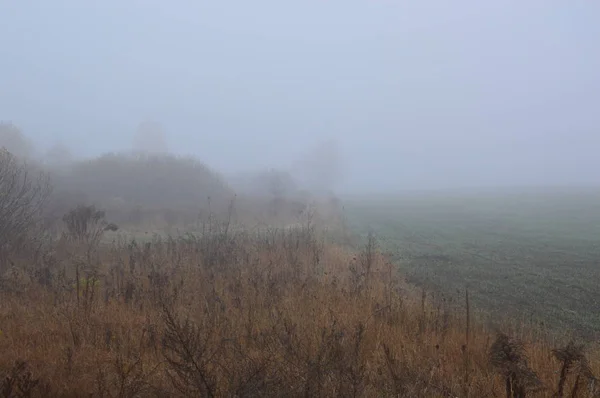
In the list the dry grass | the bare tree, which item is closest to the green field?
the dry grass

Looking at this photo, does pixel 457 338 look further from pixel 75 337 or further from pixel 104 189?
pixel 104 189

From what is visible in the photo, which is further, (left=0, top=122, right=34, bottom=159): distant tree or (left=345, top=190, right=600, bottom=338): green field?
(left=0, top=122, right=34, bottom=159): distant tree

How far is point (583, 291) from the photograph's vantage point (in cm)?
1221

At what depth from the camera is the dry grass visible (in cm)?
398

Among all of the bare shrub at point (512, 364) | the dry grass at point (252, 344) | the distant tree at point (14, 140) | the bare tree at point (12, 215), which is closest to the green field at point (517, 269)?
the dry grass at point (252, 344)

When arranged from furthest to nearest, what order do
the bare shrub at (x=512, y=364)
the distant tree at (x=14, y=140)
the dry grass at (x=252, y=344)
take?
the distant tree at (x=14, y=140) → the dry grass at (x=252, y=344) → the bare shrub at (x=512, y=364)

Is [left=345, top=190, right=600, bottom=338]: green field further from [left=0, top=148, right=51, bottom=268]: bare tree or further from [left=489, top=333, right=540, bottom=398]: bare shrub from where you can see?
[left=0, top=148, right=51, bottom=268]: bare tree

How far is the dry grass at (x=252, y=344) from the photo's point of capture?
398 centimetres

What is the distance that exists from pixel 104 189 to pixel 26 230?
26.3m

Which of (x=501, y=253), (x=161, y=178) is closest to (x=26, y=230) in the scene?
(x=501, y=253)

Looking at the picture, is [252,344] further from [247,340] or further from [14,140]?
[14,140]

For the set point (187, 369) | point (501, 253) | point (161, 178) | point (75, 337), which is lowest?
point (501, 253)

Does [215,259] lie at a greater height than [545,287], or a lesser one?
greater

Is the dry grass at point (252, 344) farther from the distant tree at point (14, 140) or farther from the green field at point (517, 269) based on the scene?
the distant tree at point (14, 140)
